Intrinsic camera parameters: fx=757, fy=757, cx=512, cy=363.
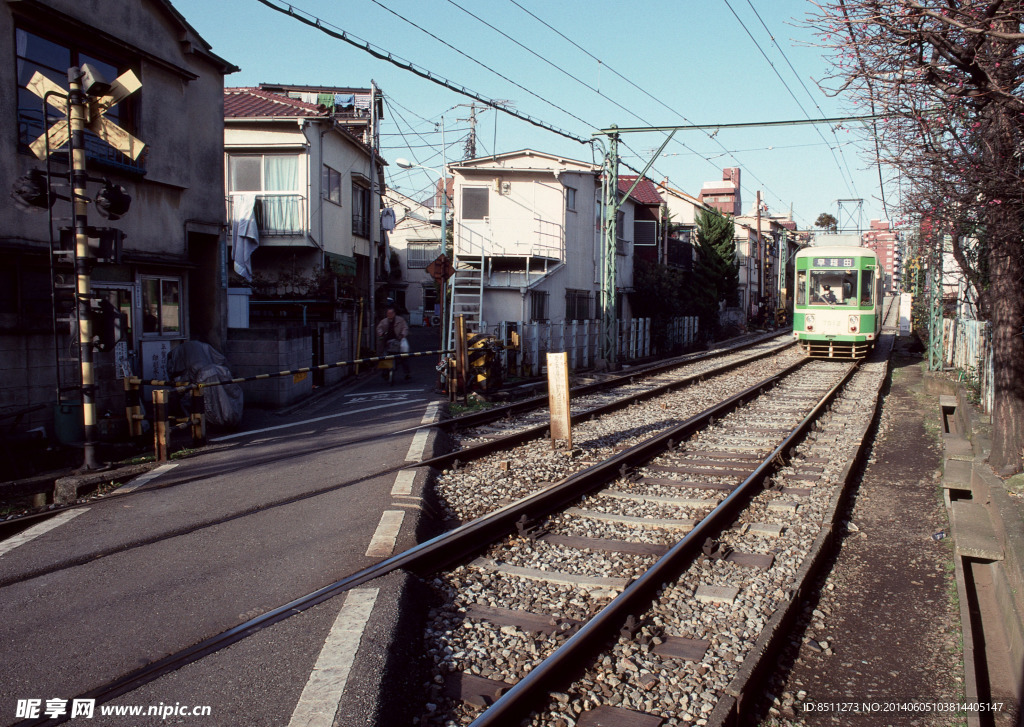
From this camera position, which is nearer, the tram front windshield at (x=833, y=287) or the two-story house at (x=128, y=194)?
the two-story house at (x=128, y=194)

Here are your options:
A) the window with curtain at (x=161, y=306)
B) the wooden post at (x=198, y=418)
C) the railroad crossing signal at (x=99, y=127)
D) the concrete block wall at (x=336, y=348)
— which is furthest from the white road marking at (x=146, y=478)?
the concrete block wall at (x=336, y=348)

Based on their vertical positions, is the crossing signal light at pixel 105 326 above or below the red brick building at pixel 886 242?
below

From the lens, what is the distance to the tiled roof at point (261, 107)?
20.8m

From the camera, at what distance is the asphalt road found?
138 inches

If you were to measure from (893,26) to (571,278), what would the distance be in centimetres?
2165

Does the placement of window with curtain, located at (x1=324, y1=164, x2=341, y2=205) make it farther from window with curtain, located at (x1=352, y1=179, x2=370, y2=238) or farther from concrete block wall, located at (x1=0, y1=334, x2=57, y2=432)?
concrete block wall, located at (x1=0, y1=334, x2=57, y2=432)

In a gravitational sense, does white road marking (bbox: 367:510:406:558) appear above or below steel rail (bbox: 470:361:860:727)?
above

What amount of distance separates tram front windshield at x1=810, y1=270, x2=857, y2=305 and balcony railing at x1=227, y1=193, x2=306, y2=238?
14.8 meters

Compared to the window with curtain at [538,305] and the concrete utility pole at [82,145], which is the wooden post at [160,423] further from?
the window with curtain at [538,305]

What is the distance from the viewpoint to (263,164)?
2114cm

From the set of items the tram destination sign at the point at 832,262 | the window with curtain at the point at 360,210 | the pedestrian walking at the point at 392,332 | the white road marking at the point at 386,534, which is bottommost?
the white road marking at the point at 386,534

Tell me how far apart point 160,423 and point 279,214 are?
13.3 meters

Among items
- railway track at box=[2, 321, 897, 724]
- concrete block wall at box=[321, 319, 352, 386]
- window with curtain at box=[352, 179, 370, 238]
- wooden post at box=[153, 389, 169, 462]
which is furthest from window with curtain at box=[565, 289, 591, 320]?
wooden post at box=[153, 389, 169, 462]

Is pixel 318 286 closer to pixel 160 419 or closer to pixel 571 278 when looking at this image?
pixel 571 278
